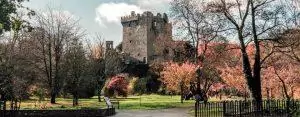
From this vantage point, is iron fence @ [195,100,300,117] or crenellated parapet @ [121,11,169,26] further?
crenellated parapet @ [121,11,169,26]

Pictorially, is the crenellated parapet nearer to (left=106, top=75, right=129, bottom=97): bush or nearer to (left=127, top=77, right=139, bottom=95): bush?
(left=127, top=77, right=139, bottom=95): bush

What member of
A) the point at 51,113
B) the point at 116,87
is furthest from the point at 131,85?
the point at 51,113

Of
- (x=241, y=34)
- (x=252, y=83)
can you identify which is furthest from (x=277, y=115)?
(x=241, y=34)

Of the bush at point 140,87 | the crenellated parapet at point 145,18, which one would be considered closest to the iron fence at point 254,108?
the bush at point 140,87

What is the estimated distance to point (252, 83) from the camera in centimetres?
3145

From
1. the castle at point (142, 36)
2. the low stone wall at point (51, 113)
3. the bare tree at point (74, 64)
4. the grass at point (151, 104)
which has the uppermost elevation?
the castle at point (142, 36)

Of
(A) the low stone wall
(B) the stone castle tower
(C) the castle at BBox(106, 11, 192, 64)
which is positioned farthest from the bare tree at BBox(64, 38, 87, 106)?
(B) the stone castle tower

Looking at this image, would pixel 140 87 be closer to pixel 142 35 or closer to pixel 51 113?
pixel 142 35

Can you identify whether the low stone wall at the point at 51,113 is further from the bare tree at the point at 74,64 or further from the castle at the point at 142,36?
the castle at the point at 142,36

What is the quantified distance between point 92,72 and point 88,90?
18.7ft

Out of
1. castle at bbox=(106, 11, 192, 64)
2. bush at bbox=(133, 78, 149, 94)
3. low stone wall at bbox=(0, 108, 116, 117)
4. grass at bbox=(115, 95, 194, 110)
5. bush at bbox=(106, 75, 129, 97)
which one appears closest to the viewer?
low stone wall at bbox=(0, 108, 116, 117)

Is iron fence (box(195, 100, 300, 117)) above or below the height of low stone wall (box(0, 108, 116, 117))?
above

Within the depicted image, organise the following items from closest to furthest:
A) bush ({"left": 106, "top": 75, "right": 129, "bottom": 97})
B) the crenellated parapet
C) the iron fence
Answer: the iron fence < bush ({"left": 106, "top": 75, "right": 129, "bottom": 97}) < the crenellated parapet

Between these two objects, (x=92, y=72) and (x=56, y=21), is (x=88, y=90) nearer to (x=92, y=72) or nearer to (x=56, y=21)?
(x=92, y=72)
